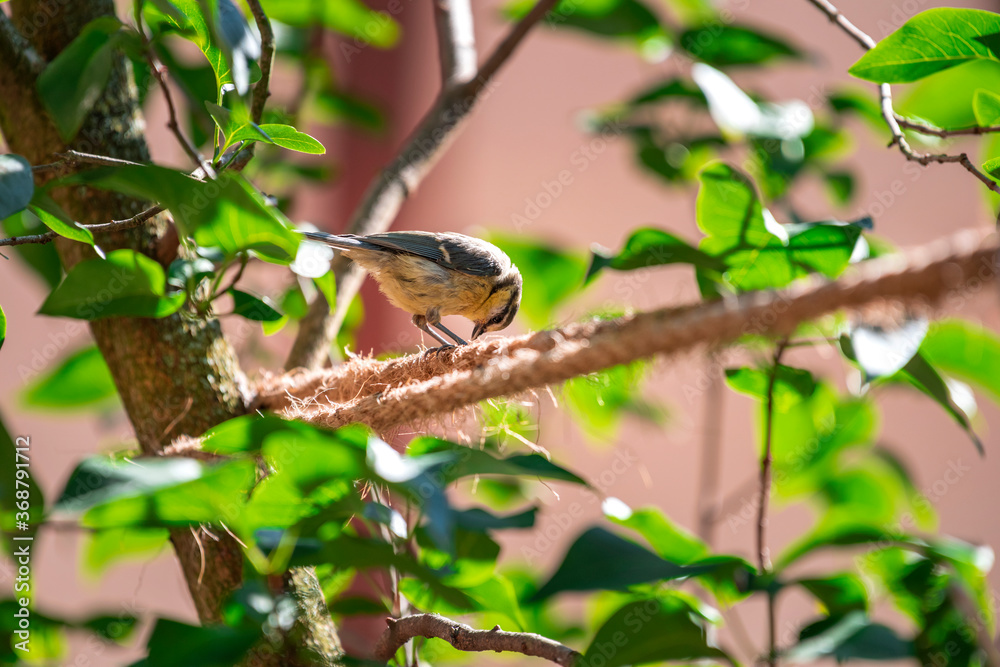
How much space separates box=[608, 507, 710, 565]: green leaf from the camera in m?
0.87

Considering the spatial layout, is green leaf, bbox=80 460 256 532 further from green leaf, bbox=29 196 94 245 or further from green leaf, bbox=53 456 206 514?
green leaf, bbox=29 196 94 245

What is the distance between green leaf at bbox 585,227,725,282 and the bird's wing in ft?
2.74

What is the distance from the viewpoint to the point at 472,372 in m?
0.72

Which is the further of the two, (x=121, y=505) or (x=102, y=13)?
(x=102, y=13)

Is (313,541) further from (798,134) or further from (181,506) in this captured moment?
(798,134)

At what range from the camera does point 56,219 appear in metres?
0.69

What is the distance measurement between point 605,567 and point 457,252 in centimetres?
113

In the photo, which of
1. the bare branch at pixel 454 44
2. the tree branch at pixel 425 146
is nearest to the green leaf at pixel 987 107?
the tree branch at pixel 425 146

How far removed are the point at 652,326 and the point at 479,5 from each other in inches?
116

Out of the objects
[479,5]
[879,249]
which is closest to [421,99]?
[479,5]

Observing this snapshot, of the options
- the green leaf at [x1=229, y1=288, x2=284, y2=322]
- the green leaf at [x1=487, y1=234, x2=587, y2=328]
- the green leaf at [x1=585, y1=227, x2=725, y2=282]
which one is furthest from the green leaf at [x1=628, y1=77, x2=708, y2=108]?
the green leaf at [x1=229, y1=288, x2=284, y2=322]

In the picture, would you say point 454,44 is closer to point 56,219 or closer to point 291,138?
point 291,138

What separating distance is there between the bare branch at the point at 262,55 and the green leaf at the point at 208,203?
0.22 meters

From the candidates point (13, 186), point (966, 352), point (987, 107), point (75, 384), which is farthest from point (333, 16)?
point (966, 352)
